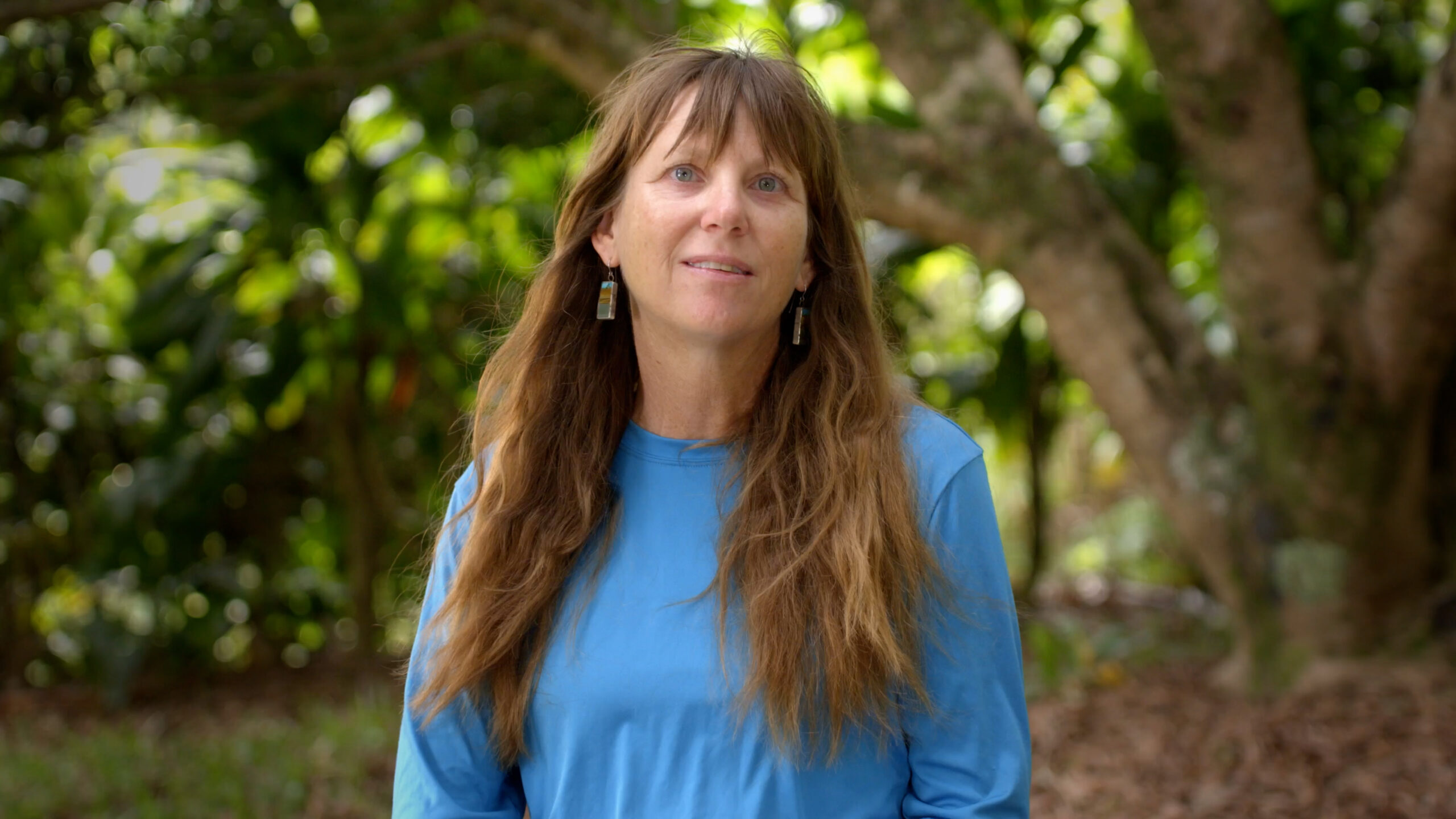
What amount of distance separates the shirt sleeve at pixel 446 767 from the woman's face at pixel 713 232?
20.3 inches

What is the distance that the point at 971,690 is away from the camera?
1469mm

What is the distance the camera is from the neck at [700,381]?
163cm

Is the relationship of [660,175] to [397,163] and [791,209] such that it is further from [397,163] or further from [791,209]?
[397,163]

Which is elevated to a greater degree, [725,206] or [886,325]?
[725,206]

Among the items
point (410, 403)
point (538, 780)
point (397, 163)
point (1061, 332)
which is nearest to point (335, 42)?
point (397, 163)

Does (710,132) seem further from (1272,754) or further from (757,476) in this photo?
(1272,754)

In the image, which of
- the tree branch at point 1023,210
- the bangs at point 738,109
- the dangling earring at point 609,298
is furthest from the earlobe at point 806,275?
the tree branch at point 1023,210

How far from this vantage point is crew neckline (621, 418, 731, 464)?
5.37 feet

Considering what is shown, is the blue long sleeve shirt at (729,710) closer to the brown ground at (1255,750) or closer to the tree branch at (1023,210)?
the brown ground at (1255,750)

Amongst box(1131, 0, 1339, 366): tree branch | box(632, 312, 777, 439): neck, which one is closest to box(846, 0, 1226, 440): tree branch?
box(1131, 0, 1339, 366): tree branch

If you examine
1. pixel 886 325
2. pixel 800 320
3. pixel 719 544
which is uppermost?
pixel 800 320

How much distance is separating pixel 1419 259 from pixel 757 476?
6.63 feet

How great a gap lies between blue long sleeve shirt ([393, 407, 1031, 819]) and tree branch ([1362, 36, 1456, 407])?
1.78m

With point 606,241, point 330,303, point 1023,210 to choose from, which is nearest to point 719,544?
point 606,241
